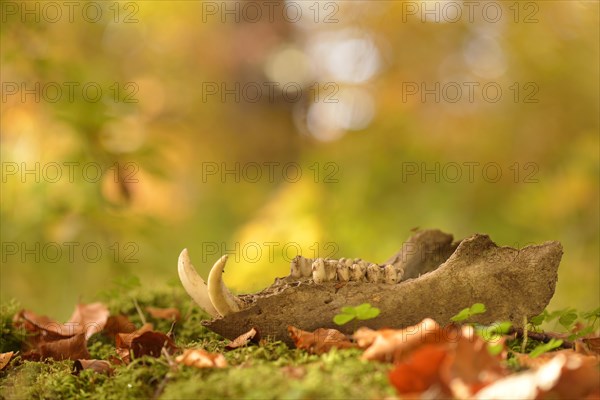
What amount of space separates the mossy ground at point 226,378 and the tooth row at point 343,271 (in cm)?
20

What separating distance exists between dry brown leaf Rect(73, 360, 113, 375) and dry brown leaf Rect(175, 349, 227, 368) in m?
0.30

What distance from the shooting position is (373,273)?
1.60m

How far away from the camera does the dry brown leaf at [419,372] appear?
1022 mm

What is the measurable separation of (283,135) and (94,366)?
8.36m

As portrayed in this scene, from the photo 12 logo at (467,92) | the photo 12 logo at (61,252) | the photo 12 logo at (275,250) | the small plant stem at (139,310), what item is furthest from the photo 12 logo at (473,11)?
the small plant stem at (139,310)

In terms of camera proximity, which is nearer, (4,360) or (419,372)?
(419,372)

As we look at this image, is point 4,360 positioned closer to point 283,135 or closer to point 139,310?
point 139,310

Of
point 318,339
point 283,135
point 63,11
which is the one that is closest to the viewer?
point 318,339

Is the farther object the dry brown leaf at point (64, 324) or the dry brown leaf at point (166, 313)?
the dry brown leaf at point (166, 313)

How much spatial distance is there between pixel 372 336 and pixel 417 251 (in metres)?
0.63

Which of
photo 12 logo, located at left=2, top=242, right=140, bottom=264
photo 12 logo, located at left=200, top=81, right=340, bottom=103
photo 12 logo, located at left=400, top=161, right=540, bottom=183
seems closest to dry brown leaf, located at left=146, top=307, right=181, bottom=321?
photo 12 logo, located at left=2, top=242, right=140, bottom=264

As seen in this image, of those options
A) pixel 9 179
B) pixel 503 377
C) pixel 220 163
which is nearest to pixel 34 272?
pixel 9 179

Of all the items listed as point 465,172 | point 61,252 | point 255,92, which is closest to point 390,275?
point 61,252

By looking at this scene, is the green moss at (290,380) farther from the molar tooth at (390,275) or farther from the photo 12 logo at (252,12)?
the photo 12 logo at (252,12)
